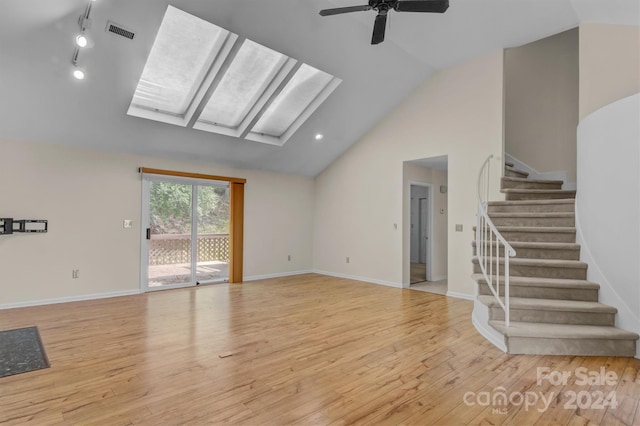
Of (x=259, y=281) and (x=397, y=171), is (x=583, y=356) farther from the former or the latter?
(x=259, y=281)

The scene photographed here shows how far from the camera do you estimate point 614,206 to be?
128 inches

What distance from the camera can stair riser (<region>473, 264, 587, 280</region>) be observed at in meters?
3.70

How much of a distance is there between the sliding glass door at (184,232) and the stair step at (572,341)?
5367 millimetres

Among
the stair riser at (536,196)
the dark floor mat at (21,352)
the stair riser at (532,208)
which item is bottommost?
the dark floor mat at (21,352)

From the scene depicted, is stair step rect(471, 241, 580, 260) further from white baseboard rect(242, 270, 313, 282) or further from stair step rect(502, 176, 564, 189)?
white baseboard rect(242, 270, 313, 282)

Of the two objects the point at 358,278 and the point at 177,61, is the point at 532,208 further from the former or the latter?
the point at 177,61

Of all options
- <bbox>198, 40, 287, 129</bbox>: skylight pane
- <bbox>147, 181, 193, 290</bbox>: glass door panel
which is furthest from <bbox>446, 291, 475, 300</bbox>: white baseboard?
<bbox>147, 181, 193, 290</bbox>: glass door panel

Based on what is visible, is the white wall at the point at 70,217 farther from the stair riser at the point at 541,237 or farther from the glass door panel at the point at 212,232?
the stair riser at the point at 541,237

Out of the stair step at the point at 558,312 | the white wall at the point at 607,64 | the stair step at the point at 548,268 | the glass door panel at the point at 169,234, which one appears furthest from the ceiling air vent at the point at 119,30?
the white wall at the point at 607,64

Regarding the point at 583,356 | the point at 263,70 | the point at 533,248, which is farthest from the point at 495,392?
the point at 263,70

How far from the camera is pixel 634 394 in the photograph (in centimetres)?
240

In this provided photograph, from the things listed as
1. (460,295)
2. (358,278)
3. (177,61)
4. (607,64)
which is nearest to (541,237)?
(460,295)

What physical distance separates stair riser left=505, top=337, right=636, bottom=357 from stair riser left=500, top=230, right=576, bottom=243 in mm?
1346

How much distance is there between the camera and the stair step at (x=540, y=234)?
159 inches
